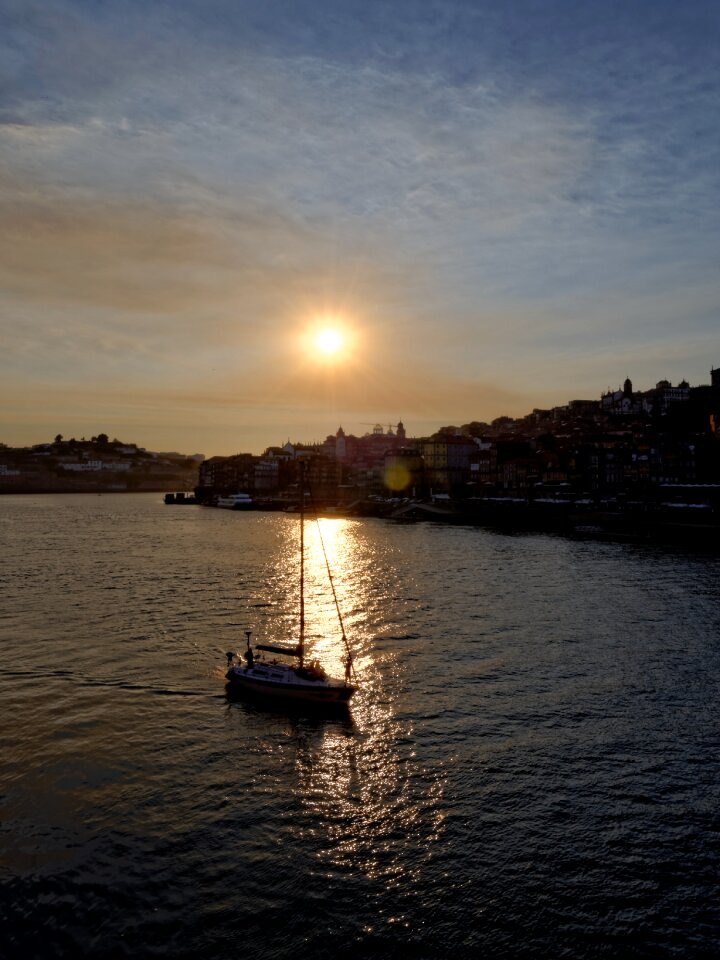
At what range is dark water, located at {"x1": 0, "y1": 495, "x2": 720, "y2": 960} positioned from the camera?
54.1 feet

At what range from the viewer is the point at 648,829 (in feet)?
66.8

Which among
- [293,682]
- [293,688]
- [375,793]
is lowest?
[375,793]

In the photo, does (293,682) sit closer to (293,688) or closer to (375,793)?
(293,688)

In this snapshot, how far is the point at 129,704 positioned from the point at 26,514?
160001mm

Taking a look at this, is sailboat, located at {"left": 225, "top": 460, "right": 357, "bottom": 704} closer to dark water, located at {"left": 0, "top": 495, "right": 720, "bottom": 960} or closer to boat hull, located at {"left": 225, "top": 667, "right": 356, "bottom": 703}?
boat hull, located at {"left": 225, "top": 667, "right": 356, "bottom": 703}

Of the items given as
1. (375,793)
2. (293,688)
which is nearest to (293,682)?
(293,688)

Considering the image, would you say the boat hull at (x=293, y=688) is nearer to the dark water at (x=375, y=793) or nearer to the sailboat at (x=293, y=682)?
the sailboat at (x=293, y=682)

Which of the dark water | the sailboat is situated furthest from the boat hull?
the dark water

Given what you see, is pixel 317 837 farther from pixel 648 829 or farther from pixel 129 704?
pixel 129 704

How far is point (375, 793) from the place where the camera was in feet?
73.9

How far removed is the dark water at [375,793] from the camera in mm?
16500

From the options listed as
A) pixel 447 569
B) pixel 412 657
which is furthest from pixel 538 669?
pixel 447 569

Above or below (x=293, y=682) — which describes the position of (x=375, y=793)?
below

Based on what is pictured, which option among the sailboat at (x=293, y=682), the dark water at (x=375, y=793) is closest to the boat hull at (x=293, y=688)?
the sailboat at (x=293, y=682)
